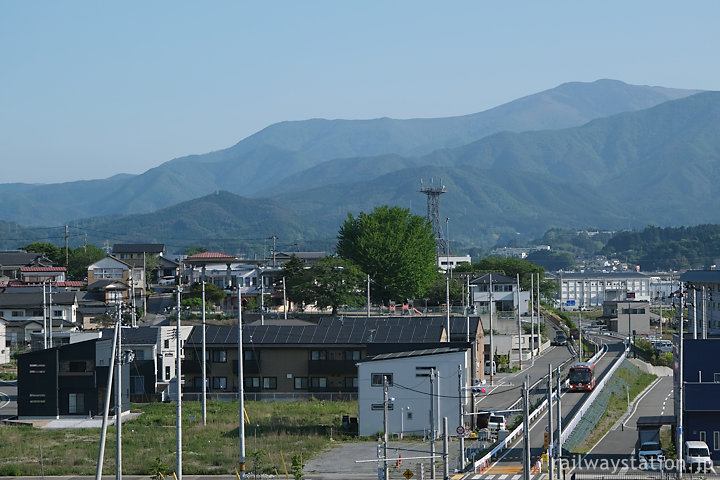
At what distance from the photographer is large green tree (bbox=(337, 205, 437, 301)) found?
3282 inches

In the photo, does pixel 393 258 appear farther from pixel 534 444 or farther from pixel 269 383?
pixel 534 444

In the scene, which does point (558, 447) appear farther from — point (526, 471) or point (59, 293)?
point (59, 293)

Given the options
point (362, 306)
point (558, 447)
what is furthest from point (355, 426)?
point (362, 306)

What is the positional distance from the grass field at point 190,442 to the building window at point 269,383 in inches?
175

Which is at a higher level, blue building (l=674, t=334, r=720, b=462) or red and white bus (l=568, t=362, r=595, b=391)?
blue building (l=674, t=334, r=720, b=462)

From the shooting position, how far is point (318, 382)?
2194 inches

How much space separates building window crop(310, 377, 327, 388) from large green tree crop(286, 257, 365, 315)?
2214cm

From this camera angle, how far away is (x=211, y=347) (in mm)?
56062

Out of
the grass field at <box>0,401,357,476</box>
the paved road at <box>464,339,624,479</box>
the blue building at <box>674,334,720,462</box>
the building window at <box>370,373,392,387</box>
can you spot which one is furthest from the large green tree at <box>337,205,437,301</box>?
the blue building at <box>674,334,720,462</box>

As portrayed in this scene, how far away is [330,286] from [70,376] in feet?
98.3

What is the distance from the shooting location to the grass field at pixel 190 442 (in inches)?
1421

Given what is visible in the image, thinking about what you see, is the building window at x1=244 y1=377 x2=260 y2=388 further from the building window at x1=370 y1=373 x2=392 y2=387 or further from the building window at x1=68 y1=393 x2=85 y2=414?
the building window at x1=370 y1=373 x2=392 y2=387

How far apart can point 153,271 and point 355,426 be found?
77.2 metres

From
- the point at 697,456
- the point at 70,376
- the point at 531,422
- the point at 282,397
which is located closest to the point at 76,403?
the point at 70,376
